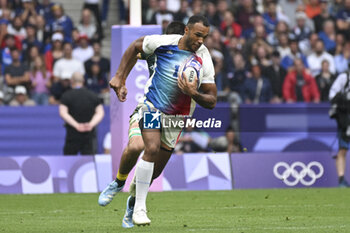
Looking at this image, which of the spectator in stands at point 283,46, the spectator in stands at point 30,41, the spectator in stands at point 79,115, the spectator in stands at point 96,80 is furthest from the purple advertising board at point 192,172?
the spectator in stands at point 283,46

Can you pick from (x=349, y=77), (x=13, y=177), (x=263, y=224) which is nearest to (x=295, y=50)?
(x=349, y=77)

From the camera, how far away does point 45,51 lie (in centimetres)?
2209

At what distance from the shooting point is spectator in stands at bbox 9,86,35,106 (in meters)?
20.1

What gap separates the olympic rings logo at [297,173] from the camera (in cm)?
1767

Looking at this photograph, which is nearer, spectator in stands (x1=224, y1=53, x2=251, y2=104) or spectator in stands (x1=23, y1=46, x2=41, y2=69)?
spectator in stands (x1=224, y1=53, x2=251, y2=104)

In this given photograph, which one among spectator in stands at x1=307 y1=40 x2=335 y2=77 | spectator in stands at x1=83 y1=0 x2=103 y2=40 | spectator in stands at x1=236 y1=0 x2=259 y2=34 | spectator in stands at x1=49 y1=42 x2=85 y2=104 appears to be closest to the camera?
spectator in stands at x1=49 y1=42 x2=85 y2=104

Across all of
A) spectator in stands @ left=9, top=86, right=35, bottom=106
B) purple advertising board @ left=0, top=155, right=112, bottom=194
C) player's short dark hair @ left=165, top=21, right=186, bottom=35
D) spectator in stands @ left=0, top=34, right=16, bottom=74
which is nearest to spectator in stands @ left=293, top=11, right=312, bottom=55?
spectator in stands @ left=0, top=34, right=16, bottom=74

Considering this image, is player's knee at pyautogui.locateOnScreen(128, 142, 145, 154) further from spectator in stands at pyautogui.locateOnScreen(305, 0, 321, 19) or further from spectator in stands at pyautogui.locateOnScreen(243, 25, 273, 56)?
spectator in stands at pyautogui.locateOnScreen(305, 0, 321, 19)

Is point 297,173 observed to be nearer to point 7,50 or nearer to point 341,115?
point 341,115

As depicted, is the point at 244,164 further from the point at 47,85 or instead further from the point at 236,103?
the point at 47,85

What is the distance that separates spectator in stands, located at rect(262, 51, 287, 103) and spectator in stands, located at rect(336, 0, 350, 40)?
2893mm

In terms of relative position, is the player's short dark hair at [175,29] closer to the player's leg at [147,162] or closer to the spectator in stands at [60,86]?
the player's leg at [147,162]

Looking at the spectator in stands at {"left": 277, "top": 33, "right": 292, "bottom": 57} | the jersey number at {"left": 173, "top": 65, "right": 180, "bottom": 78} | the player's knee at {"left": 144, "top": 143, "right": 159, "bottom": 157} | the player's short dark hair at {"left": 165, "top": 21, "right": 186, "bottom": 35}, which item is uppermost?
the player's short dark hair at {"left": 165, "top": 21, "right": 186, "bottom": 35}

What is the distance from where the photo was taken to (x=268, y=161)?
1778 cm
